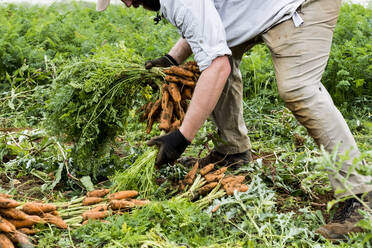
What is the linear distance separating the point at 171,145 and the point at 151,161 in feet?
0.84

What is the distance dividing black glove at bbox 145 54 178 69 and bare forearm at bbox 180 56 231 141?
2.28ft

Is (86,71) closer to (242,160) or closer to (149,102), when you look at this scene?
(149,102)

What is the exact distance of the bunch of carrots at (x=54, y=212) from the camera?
2.31 m

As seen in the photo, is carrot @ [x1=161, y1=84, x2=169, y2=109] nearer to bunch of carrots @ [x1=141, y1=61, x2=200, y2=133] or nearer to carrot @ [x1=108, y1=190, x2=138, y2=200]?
bunch of carrots @ [x1=141, y1=61, x2=200, y2=133]

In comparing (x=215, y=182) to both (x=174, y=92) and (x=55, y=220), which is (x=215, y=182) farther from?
(x=55, y=220)

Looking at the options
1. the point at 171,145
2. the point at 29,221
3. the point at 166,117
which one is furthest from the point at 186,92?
the point at 29,221

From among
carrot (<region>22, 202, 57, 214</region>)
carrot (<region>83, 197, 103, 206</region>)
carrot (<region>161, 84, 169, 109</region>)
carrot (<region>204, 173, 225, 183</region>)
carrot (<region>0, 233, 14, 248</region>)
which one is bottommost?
carrot (<region>83, 197, 103, 206</region>)

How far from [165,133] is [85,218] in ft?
2.42

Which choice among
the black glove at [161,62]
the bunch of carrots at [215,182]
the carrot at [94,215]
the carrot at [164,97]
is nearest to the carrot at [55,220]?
the carrot at [94,215]

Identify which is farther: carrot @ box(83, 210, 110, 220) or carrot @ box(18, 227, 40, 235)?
carrot @ box(83, 210, 110, 220)

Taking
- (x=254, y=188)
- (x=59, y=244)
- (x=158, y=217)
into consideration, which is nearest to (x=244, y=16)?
(x=254, y=188)

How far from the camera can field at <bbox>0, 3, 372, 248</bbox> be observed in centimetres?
247

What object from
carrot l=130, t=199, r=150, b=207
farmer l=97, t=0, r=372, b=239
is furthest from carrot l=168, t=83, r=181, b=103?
carrot l=130, t=199, r=150, b=207

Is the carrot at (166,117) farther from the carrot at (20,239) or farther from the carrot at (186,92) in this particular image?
the carrot at (20,239)
